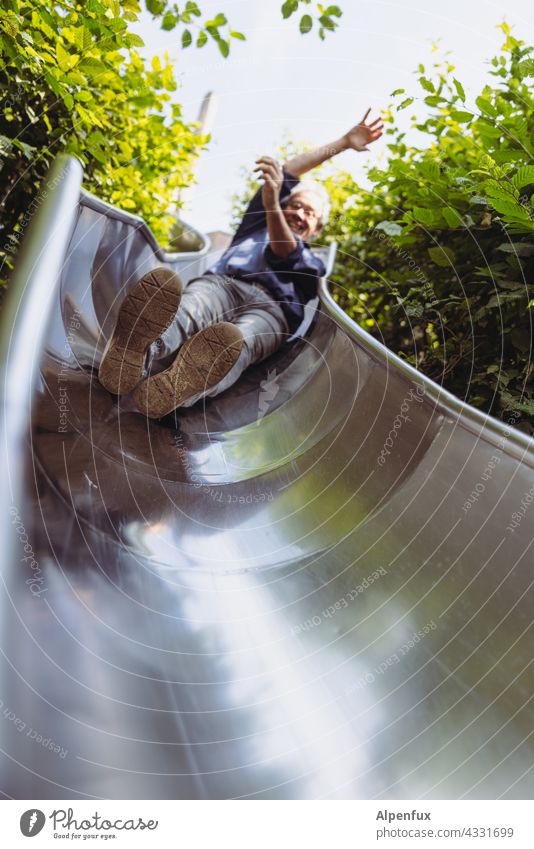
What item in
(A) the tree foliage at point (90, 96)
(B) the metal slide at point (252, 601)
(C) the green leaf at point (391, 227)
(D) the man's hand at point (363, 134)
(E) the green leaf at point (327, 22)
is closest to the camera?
(B) the metal slide at point (252, 601)

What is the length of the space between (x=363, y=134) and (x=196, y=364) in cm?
79

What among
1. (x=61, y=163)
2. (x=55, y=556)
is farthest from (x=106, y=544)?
(x=61, y=163)

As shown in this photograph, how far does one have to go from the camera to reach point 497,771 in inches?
21.8

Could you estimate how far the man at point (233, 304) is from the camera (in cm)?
82

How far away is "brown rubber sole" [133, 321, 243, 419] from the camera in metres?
0.83

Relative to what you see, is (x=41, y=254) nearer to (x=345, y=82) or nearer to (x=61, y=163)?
(x=61, y=163)

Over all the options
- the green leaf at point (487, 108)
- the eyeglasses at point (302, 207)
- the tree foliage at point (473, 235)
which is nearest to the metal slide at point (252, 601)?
the tree foliage at point (473, 235)

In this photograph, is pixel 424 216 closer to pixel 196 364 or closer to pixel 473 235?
pixel 473 235

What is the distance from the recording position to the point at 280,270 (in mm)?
1319

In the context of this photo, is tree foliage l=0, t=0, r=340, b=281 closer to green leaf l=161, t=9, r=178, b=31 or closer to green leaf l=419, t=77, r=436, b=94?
green leaf l=161, t=9, r=178, b=31

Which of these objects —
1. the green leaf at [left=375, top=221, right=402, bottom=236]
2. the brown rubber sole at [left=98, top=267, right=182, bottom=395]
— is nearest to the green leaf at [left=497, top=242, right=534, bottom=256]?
the green leaf at [left=375, top=221, right=402, bottom=236]

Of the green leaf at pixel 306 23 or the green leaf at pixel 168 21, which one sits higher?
the green leaf at pixel 306 23

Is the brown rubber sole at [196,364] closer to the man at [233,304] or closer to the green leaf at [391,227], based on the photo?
the man at [233,304]

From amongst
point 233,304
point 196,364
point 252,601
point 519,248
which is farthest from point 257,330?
point 252,601
